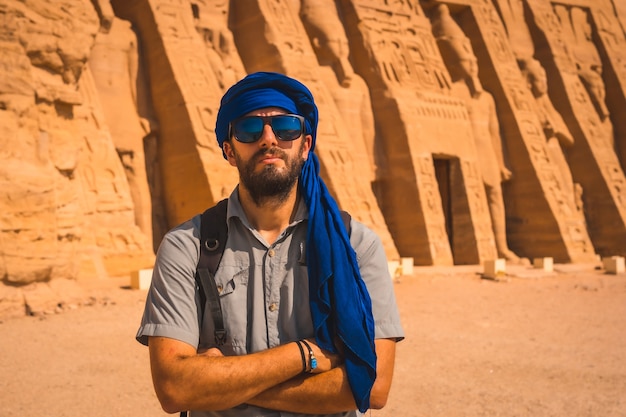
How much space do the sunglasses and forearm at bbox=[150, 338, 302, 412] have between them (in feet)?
1.90

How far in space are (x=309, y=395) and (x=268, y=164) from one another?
0.62 meters

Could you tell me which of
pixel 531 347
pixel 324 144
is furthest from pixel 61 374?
pixel 324 144

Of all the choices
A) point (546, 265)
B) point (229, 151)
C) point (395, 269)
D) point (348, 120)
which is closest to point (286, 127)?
point (229, 151)

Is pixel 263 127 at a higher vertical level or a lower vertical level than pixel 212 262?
higher

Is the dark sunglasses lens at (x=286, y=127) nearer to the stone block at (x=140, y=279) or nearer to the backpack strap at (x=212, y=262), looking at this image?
the backpack strap at (x=212, y=262)

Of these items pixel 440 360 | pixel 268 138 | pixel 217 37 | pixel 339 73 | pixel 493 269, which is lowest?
pixel 440 360

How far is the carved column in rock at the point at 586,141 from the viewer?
669 inches

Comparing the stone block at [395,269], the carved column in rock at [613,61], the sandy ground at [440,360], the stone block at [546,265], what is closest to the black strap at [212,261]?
the sandy ground at [440,360]

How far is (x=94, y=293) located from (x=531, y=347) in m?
5.02

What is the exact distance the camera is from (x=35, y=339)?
5434 mm

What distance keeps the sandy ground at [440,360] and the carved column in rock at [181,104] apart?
10.0 feet

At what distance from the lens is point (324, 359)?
1.64m

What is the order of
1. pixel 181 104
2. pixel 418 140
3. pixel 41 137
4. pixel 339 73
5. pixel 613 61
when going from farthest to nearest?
pixel 613 61 < pixel 339 73 < pixel 418 140 < pixel 181 104 < pixel 41 137

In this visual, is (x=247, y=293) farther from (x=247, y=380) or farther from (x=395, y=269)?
(x=395, y=269)
